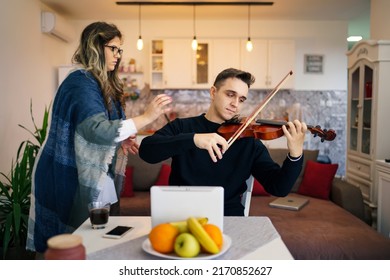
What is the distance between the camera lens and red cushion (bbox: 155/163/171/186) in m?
3.68

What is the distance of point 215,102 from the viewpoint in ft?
6.16

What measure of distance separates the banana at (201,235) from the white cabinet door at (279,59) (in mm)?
4957

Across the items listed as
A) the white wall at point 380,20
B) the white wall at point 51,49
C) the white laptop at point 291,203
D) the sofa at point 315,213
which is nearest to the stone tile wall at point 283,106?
the white wall at point 51,49

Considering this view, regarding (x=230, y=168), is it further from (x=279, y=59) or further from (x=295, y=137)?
(x=279, y=59)

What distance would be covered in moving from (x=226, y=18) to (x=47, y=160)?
181 inches

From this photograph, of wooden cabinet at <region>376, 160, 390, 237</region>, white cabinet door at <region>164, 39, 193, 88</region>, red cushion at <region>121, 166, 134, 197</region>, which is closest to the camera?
wooden cabinet at <region>376, 160, 390, 237</region>

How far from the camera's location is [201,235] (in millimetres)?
993

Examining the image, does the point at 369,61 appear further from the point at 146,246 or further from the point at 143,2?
the point at 146,246

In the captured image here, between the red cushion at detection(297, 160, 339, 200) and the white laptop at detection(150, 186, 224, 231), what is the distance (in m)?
2.66

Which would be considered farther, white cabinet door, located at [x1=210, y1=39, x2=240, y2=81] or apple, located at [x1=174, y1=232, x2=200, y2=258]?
white cabinet door, located at [x1=210, y1=39, x2=240, y2=81]

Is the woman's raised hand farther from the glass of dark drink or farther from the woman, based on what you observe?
the glass of dark drink

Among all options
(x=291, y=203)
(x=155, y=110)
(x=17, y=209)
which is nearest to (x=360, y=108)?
(x=291, y=203)

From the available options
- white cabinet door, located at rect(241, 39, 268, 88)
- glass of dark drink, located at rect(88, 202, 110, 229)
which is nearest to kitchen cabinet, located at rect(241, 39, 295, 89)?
white cabinet door, located at rect(241, 39, 268, 88)
